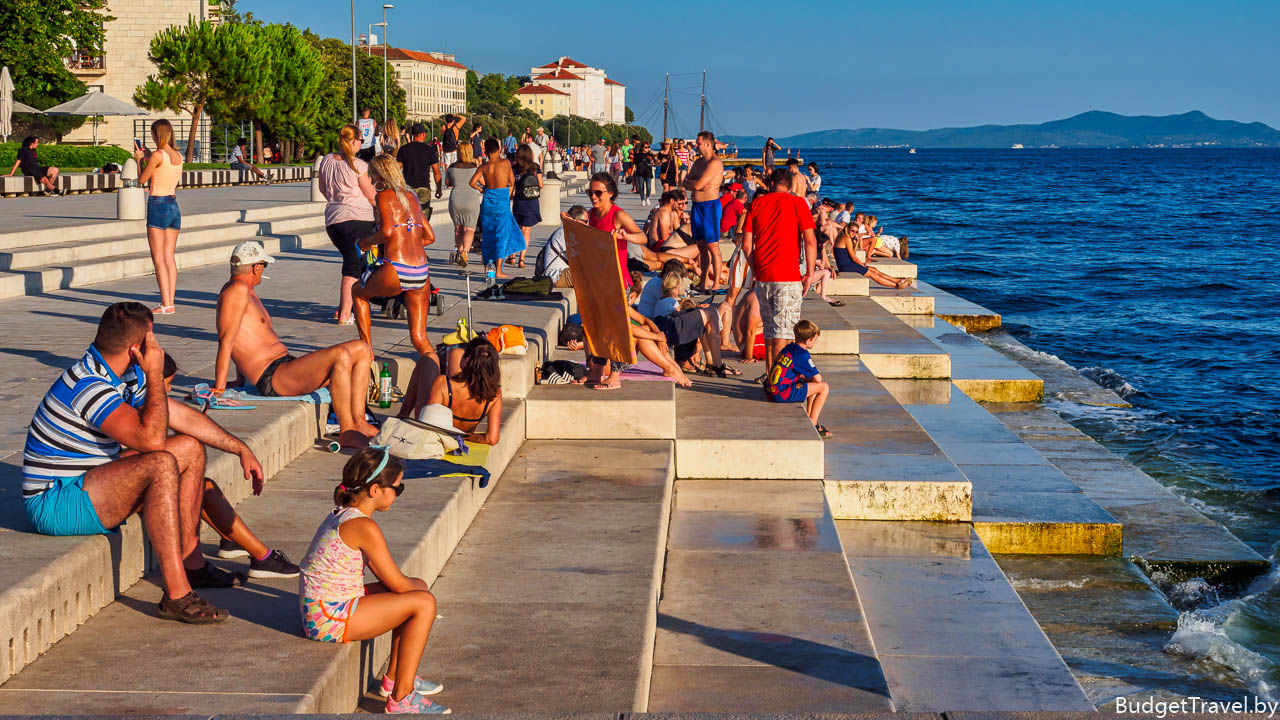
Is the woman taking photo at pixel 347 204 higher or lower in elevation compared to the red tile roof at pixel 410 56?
lower

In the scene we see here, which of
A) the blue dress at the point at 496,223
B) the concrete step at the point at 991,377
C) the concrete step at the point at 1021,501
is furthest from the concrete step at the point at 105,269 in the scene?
the concrete step at the point at 991,377

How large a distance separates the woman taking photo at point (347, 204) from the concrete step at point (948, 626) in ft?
14.7

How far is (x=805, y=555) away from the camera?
634cm

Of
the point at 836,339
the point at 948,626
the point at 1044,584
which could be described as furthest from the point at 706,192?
the point at 948,626

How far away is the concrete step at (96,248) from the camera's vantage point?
13.0 m

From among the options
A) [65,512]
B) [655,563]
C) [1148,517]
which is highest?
[65,512]

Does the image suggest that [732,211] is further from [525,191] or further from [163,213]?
[163,213]

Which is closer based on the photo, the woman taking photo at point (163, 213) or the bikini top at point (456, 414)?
the bikini top at point (456, 414)

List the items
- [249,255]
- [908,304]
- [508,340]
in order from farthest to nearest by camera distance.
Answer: [908,304] < [508,340] < [249,255]

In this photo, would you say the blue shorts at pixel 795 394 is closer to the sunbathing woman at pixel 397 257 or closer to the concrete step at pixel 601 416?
the concrete step at pixel 601 416

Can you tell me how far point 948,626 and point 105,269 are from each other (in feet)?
33.7

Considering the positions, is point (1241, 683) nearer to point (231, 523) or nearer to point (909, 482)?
point (909, 482)

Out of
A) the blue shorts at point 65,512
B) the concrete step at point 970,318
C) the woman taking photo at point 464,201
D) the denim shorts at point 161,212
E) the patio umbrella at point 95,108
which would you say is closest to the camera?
the blue shorts at point 65,512

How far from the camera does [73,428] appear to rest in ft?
14.1
